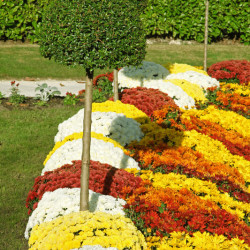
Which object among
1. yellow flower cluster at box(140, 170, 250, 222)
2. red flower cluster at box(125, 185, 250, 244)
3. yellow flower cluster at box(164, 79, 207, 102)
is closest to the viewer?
red flower cluster at box(125, 185, 250, 244)

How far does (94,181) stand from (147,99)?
4.45 metres

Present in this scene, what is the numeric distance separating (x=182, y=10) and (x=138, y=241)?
20712mm

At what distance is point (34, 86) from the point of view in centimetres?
1310

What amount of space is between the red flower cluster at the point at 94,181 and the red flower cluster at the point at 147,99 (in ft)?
12.0

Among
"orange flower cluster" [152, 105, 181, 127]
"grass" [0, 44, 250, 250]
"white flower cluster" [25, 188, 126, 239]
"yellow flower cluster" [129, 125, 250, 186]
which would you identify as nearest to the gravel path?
"grass" [0, 44, 250, 250]

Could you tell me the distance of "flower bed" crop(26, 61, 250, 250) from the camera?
3.79m

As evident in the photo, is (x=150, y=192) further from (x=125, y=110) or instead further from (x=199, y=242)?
(x=125, y=110)

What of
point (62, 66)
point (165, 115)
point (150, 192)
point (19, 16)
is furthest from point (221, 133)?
point (19, 16)

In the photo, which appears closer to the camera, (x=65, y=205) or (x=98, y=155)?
(x=65, y=205)

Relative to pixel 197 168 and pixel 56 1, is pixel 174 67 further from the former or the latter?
pixel 56 1

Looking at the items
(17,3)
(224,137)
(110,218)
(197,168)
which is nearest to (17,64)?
(17,3)

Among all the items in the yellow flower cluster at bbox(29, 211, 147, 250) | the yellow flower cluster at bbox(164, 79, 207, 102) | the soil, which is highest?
the yellow flower cluster at bbox(29, 211, 147, 250)

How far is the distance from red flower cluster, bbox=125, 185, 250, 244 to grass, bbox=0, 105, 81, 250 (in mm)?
1815

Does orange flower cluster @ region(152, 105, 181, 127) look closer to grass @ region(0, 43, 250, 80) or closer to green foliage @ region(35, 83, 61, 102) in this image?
green foliage @ region(35, 83, 61, 102)
